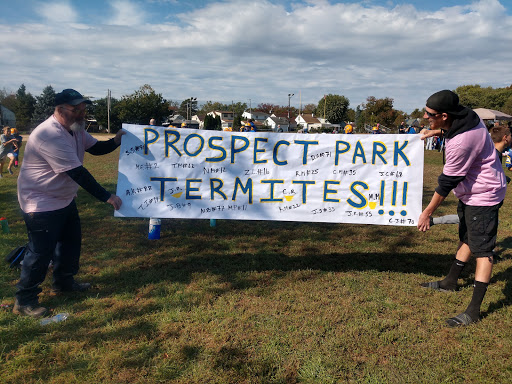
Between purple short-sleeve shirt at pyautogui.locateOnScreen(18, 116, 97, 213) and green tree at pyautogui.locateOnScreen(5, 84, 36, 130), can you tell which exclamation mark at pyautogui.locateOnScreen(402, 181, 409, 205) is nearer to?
purple short-sleeve shirt at pyautogui.locateOnScreen(18, 116, 97, 213)

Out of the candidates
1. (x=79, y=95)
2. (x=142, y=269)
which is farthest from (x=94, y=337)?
(x=79, y=95)

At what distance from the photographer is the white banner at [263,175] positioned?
13.4ft

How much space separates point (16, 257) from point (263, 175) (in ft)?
10.9

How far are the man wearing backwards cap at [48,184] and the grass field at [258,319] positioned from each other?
0.38 metres

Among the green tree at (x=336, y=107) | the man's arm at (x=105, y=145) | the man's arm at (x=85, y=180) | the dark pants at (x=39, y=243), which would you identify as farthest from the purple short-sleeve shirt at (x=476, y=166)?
the green tree at (x=336, y=107)

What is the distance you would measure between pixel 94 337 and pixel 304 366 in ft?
5.97

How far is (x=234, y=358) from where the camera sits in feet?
9.61

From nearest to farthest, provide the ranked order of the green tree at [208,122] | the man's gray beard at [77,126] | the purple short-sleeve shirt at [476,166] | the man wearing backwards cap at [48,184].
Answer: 1. the purple short-sleeve shirt at [476,166]
2. the man wearing backwards cap at [48,184]
3. the man's gray beard at [77,126]
4. the green tree at [208,122]

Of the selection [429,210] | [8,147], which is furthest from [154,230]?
[8,147]

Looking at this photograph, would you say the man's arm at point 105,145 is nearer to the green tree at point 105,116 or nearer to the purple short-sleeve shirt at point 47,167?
the purple short-sleeve shirt at point 47,167

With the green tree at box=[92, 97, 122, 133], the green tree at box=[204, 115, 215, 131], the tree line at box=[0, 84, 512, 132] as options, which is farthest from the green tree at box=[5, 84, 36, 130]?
the green tree at box=[204, 115, 215, 131]

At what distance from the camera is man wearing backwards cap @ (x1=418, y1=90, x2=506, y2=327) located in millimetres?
3213

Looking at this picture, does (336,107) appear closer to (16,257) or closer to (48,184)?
(16,257)

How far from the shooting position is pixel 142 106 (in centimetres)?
6831
